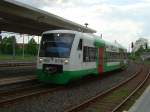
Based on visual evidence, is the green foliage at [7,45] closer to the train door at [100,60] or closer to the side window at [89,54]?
the train door at [100,60]

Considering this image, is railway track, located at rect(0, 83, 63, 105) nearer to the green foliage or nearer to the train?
the train

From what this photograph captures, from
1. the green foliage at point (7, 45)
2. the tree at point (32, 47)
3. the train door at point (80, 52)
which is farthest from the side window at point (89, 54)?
the green foliage at point (7, 45)

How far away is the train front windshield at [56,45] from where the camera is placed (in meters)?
18.3

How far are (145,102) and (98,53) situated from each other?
935 cm

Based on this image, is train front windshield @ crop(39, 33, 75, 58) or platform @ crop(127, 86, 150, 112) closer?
platform @ crop(127, 86, 150, 112)

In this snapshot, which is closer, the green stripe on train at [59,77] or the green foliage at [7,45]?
the green stripe on train at [59,77]

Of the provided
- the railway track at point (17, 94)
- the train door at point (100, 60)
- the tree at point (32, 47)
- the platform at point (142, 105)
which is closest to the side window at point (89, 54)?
the train door at point (100, 60)

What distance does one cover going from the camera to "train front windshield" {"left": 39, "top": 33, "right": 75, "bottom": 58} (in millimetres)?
18281

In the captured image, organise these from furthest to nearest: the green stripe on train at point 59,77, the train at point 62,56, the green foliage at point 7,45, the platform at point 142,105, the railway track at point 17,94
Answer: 1. the green foliage at point 7,45
2. the train at point 62,56
3. the green stripe on train at point 59,77
4. the railway track at point 17,94
5. the platform at point 142,105

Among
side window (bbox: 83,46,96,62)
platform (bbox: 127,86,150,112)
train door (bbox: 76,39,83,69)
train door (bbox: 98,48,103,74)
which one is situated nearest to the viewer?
platform (bbox: 127,86,150,112)

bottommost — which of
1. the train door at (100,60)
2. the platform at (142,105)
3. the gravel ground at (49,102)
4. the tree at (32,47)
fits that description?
the platform at (142,105)

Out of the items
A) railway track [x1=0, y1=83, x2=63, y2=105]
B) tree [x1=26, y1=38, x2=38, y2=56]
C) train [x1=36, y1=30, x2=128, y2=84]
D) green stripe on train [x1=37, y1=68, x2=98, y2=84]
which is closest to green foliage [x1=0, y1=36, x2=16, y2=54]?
tree [x1=26, y1=38, x2=38, y2=56]

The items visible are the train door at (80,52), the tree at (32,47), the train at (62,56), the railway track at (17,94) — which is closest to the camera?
the railway track at (17,94)

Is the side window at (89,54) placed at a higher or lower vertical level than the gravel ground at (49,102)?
higher
